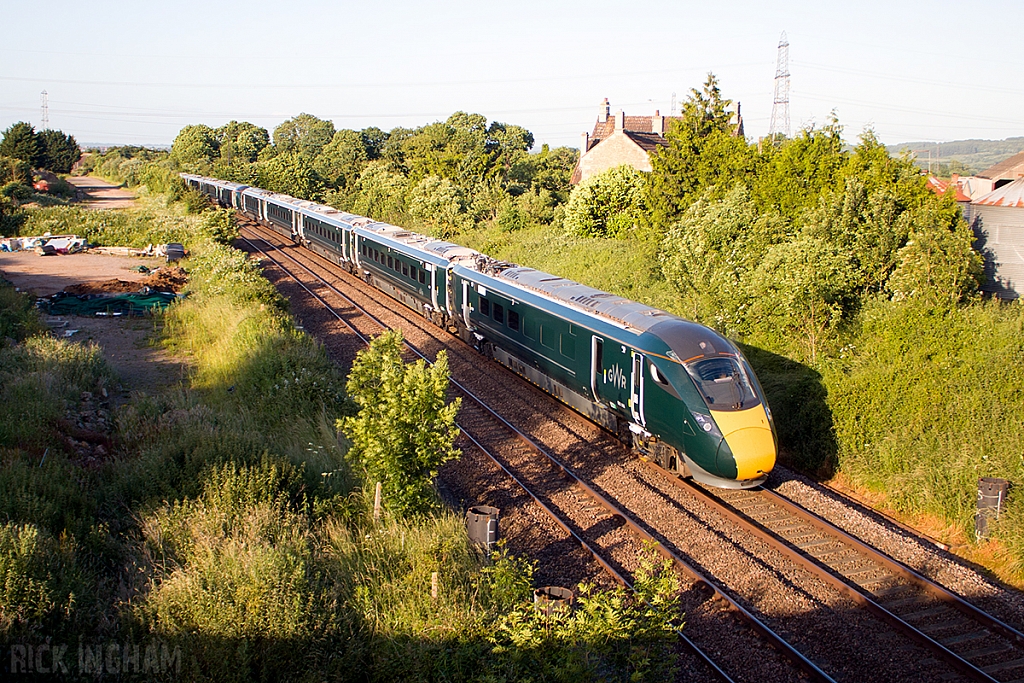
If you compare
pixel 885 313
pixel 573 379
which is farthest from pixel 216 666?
pixel 885 313

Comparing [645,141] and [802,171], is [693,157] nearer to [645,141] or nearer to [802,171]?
[802,171]

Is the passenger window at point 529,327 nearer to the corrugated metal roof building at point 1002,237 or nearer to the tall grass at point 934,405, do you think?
the tall grass at point 934,405

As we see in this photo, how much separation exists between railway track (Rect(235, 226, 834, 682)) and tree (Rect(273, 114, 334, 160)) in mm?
77586

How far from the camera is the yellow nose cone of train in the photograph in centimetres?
1062

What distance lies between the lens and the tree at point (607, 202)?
1154 inches

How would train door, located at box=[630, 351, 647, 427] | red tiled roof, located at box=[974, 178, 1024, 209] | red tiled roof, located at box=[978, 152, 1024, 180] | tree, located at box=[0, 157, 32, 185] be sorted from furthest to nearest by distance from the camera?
tree, located at box=[0, 157, 32, 185] → red tiled roof, located at box=[978, 152, 1024, 180] → red tiled roof, located at box=[974, 178, 1024, 209] → train door, located at box=[630, 351, 647, 427]

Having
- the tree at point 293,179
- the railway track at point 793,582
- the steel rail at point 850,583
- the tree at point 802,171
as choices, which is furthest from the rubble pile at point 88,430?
the tree at point 293,179

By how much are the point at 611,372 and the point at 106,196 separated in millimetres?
72501

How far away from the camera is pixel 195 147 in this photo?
90.4 meters

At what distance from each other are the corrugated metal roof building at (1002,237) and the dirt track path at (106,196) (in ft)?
196

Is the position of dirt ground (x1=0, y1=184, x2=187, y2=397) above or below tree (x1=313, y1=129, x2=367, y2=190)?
below

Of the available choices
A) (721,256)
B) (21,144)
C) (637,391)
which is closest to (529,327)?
(637,391)

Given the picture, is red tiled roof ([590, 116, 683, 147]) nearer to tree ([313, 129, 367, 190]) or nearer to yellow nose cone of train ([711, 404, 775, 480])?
tree ([313, 129, 367, 190])

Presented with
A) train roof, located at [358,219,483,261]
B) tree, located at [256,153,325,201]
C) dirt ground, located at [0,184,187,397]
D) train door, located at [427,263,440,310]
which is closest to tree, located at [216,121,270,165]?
tree, located at [256,153,325,201]
